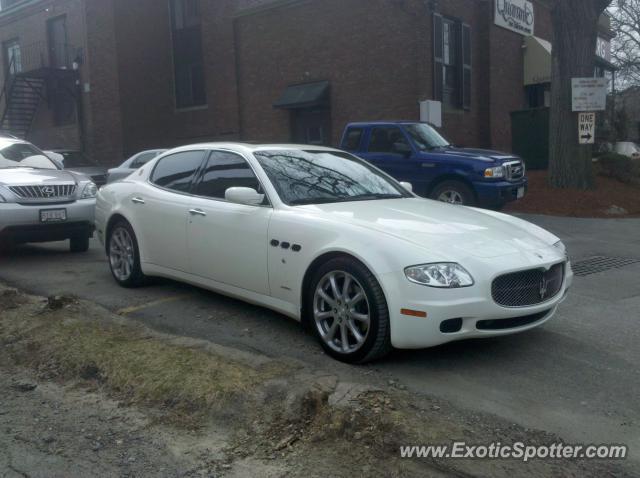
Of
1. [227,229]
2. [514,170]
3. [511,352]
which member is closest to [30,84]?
[514,170]

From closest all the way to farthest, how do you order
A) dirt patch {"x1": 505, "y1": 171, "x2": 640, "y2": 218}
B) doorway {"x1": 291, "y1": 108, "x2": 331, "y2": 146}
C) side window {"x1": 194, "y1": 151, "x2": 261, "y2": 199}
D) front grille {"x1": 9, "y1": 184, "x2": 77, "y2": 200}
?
side window {"x1": 194, "y1": 151, "x2": 261, "y2": 199}, front grille {"x1": 9, "y1": 184, "x2": 77, "y2": 200}, dirt patch {"x1": 505, "y1": 171, "x2": 640, "y2": 218}, doorway {"x1": 291, "y1": 108, "x2": 331, "y2": 146}

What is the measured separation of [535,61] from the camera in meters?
22.7

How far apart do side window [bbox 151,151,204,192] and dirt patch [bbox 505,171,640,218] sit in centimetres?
853

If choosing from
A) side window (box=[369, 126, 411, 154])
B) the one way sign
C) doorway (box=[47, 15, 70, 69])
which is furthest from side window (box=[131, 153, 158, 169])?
doorway (box=[47, 15, 70, 69])

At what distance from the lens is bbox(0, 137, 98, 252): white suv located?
321 inches

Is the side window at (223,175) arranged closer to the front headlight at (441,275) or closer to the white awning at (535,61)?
the front headlight at (441,275)

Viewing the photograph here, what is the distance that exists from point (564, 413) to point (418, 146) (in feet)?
28.7

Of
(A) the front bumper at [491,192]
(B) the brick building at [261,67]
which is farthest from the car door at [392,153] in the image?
(B) the brick building at [261,67]

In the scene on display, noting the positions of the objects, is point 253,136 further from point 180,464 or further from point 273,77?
point 180,464

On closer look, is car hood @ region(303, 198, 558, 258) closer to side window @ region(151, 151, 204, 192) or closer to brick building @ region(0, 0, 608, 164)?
side window @ region(151, 151, 204, 192)

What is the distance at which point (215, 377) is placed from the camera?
4219mm

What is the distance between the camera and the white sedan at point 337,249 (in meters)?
4.40

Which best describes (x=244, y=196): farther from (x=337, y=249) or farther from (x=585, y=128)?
(x=585, y=128)

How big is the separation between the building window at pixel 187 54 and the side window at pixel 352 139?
45.8 feet
